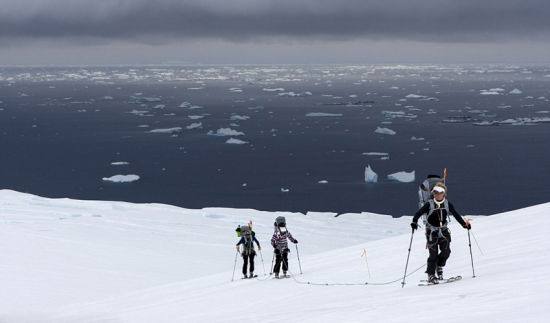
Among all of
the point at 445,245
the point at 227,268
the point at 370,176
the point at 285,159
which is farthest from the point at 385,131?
the point at 445,245

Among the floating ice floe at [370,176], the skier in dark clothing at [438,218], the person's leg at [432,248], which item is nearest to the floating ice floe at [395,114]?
the floating ice floe at [370,176]

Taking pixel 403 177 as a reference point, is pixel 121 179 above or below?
above

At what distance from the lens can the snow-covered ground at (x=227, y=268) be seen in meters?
6.43

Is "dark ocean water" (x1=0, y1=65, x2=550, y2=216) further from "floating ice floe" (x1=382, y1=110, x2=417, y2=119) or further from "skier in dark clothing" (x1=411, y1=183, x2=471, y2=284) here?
"skier in dark clothing" (x1=411, y1=183, x2=471, y2=284)

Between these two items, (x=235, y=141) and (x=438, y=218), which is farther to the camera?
(x=235, y=141)

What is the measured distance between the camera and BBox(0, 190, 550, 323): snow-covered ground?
643 cm

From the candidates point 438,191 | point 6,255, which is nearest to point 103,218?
point 6,255

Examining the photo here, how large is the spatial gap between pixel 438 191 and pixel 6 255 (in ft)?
49.7

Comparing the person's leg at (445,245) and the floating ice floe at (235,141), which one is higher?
the floating ice floe at (235,141)

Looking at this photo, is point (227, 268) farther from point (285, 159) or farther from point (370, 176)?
point (285, 159)

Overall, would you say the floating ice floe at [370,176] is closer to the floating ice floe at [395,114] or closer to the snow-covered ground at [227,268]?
the snow-covered ground at [227,268]

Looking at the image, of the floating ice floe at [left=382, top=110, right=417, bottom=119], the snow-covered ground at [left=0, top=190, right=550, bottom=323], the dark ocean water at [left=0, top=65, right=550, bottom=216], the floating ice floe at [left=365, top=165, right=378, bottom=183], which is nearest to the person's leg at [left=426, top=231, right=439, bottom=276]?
the snow-covered ground at [left=0, top=190, right=550, bottom=323]

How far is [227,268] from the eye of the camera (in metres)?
18.0

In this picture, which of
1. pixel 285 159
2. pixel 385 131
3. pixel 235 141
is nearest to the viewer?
pixel 285 159
